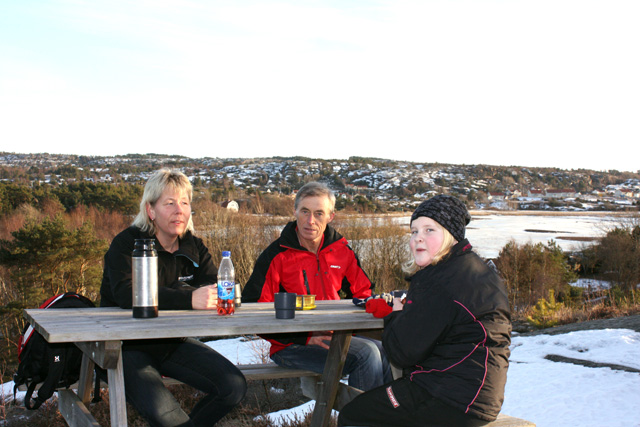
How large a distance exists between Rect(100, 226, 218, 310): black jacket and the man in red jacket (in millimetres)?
339

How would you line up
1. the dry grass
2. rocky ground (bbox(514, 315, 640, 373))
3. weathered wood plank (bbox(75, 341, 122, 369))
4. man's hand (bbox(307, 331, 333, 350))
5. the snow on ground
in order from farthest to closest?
rocky ground (bbox(514, 315, 640, 373)) → the snow on ground → the dry grass → man's hand (bbox(307, 331, 333, 350)) → weathered wood plank (bbox(75, 341, 122, 369))

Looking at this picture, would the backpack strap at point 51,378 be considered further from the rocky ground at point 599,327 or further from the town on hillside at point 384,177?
the town on hillside at point 384,177

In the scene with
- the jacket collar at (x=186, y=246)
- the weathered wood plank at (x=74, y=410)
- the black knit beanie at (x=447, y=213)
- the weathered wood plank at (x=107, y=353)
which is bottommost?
the weathered wood plank at (x=74, y=410)

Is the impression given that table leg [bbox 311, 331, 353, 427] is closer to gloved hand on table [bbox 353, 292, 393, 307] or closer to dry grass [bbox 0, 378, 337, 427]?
gloved hand on table [bbox 353, 292, 393, 307]

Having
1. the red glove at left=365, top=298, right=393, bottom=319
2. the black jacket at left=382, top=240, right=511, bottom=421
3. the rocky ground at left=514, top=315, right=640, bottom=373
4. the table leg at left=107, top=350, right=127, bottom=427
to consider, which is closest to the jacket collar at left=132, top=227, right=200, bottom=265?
the table leg at left=107, top=350, right=127, bottom=427

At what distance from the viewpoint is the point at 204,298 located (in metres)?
2.57

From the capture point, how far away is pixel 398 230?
96.8ft

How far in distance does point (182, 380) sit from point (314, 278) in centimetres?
104

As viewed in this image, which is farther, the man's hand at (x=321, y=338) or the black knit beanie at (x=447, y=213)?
the man's hand at (x=321, y=338)

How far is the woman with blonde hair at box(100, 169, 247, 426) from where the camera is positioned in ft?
7.98

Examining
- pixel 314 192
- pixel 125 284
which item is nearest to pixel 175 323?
pixel 125 284

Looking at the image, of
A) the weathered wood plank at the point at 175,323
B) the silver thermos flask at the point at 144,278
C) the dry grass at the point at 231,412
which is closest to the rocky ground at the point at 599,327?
the dry grass at the point at 231,412

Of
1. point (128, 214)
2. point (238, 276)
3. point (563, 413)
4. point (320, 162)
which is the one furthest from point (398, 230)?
point (320, 162)

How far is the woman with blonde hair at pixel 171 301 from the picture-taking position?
243cm
